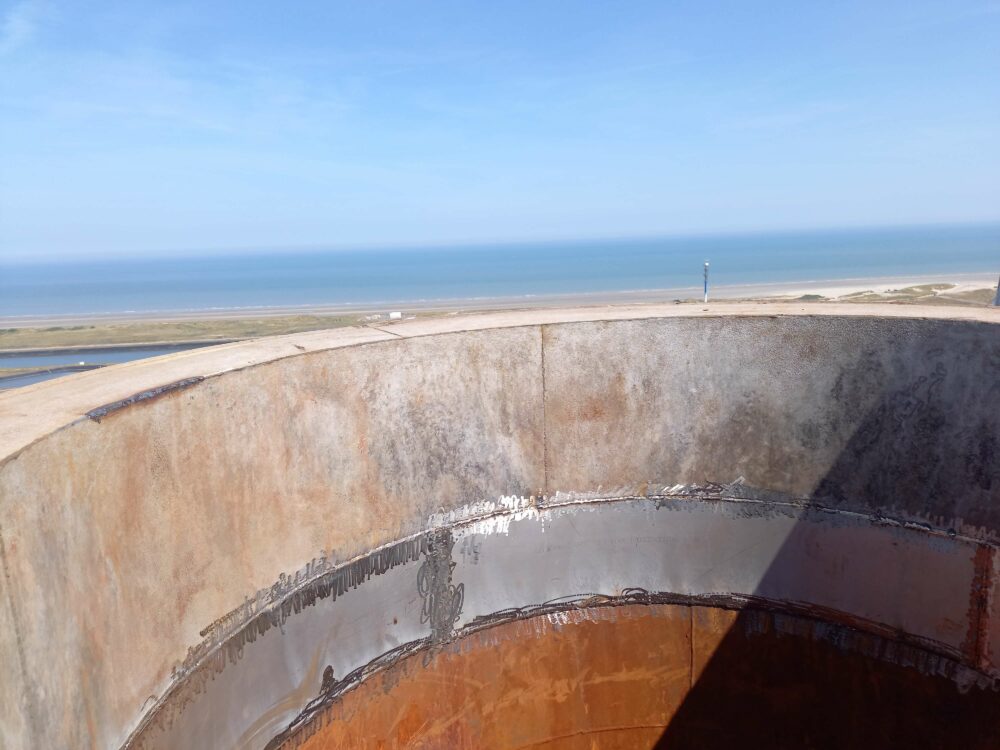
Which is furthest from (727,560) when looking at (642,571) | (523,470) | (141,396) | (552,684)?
(141,396)

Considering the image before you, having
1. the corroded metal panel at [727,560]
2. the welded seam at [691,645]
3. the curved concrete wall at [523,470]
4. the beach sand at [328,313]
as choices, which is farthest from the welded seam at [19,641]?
the beach sand at [328,313]

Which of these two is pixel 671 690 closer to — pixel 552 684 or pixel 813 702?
pixel 552 684

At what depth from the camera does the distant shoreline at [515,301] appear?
5366 cm

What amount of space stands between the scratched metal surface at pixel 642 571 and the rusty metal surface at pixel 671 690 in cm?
27

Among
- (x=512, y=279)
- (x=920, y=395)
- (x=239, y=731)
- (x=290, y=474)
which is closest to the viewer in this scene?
(x=239, y=731)

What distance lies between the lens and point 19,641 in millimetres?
2908

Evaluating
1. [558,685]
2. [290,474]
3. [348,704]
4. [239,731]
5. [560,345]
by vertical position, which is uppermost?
[560,345]

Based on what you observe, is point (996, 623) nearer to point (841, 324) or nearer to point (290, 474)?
point (841, 324)

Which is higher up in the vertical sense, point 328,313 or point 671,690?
point 328,313

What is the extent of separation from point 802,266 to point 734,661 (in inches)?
3858

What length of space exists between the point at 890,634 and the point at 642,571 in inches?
89.0

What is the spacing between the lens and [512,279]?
309 feet

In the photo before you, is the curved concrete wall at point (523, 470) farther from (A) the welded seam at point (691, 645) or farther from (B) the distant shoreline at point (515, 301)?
(B) the distant shoreline at point (515, 301)

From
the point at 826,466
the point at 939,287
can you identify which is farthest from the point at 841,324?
the point at 939,287
